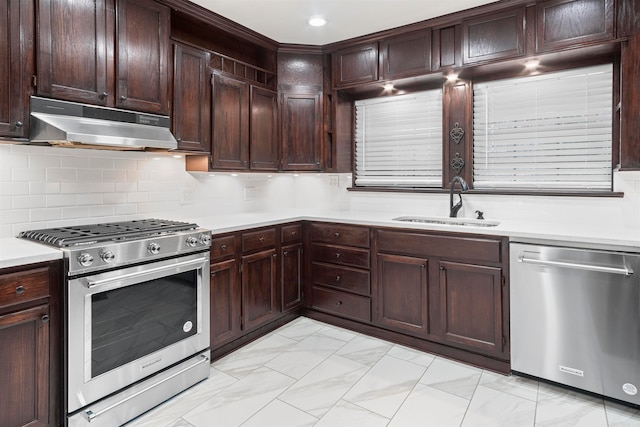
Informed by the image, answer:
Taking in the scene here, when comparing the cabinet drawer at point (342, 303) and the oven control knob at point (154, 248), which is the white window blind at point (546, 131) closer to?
the cabinet drawer at point (342, 303)

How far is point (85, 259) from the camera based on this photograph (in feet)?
6.34

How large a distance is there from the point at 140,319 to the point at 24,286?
2.00 feet

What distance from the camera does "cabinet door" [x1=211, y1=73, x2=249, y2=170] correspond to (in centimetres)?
321

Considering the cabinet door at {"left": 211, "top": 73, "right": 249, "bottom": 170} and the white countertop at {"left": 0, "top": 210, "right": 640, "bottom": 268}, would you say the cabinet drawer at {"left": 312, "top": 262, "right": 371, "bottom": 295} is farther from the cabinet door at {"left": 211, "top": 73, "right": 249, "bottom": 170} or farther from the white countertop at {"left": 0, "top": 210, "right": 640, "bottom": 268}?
the cabinet door at {"left": 211, "top": 73, "right": 249, "bottom": 170}

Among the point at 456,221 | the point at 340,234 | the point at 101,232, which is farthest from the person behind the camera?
the point at 340,234

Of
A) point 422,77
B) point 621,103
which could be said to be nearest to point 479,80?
point 422,77

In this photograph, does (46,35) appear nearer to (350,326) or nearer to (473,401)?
(350,326)

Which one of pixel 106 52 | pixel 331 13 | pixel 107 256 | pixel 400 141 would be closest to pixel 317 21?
pixel 331 13

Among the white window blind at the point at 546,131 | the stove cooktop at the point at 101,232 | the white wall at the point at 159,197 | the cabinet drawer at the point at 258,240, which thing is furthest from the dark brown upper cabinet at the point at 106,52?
the white window blind at the point at 546,131

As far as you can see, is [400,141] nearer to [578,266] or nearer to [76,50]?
[578,266]

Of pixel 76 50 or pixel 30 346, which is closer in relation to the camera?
pixel 30 346

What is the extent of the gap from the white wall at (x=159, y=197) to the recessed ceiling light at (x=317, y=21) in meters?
1.48

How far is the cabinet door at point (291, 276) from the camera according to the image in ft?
11.2

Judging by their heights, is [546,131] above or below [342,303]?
above
